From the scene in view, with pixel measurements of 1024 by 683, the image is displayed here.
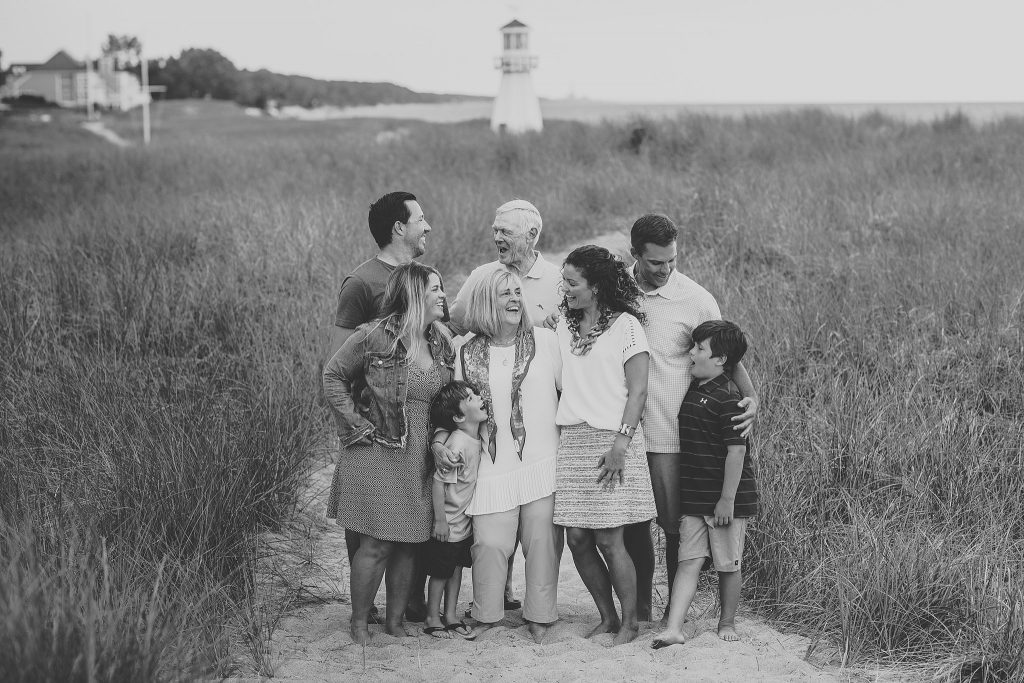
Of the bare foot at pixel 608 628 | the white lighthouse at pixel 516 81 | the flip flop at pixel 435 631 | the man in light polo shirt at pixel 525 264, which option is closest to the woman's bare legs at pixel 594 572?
the bare foot at pixel 608 628

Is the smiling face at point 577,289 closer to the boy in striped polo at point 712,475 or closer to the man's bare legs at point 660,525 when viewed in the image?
the boy in striped polo at point 712,475

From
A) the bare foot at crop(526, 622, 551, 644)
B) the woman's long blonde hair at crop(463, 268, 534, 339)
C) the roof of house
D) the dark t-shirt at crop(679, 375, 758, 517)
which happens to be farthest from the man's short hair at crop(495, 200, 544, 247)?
the roof of house

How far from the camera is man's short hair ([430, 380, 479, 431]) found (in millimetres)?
4285

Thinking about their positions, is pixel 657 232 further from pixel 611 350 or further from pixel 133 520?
pixel 133 520

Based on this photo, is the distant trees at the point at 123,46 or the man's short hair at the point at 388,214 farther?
the distant trees at the point at 123,46

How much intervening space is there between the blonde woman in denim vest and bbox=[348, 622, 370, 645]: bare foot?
0.01m

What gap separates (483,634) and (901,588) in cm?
181

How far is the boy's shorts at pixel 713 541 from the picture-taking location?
167 inches

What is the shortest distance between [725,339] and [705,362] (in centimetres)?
14

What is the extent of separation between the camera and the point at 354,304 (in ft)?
14.8

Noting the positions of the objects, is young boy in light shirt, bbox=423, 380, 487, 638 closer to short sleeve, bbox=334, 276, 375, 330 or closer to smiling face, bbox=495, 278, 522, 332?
smiling face, bbox=495, 278, 522, 332

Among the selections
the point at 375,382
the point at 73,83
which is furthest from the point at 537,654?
the point at 73,83

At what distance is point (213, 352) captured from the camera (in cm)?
759

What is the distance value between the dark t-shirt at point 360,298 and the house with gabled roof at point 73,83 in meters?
85.1
